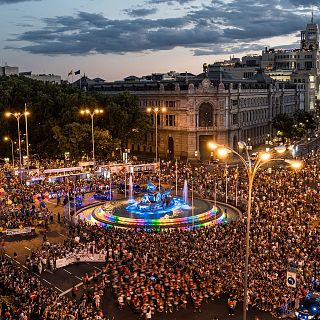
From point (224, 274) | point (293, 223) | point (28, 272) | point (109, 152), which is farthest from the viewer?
point (109, 152)

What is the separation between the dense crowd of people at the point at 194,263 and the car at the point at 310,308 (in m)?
0.45

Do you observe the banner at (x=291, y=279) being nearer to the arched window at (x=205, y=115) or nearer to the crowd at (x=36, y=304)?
the crowd at (x=36, y=304)

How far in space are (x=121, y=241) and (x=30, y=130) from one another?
4124 cm

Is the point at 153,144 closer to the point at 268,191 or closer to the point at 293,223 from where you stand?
the point at 268,191

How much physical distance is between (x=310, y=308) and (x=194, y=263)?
7.12 metres

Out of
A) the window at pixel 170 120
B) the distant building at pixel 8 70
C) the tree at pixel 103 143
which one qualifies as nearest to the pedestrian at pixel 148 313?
the tree at pixel 103 143

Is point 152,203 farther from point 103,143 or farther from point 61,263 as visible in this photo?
point 103,143

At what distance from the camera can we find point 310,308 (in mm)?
23797

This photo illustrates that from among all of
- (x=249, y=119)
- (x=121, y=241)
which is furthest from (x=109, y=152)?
(x=249, y=119)

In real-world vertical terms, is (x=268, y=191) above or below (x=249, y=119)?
below

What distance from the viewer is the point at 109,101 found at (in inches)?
2864

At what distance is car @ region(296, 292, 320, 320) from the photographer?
892 inches

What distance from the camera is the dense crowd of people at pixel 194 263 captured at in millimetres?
24375

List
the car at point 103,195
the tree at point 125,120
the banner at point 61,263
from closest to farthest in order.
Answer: the banner at point 61,263 < the car at point 103,195 < the tree at point 125,120
